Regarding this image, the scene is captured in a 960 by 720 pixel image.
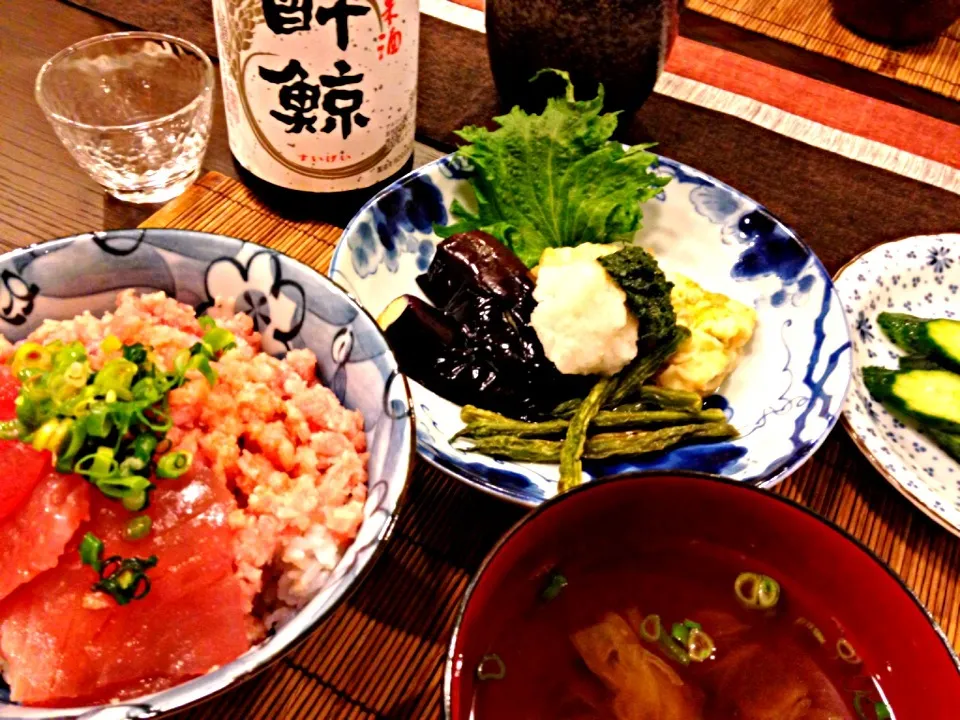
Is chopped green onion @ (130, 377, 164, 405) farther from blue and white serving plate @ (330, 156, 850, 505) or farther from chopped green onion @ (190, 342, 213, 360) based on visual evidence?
blue and white serving plate @ (330, 156, 850, 505)

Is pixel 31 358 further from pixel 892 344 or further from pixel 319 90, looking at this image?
pixel 892 344

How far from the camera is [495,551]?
89 cm

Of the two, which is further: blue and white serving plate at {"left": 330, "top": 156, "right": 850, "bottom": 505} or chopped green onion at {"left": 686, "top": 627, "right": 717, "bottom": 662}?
blue and white serving plate at {"left": 330, "top": 156, "right": 850, "bottom": 505}

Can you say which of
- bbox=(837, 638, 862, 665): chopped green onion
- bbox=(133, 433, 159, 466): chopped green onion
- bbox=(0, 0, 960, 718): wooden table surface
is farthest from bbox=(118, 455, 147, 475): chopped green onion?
bbox=(837, 638, 862, 665): chopped green onion

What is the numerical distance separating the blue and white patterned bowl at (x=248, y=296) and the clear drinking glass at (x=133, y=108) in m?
0.67

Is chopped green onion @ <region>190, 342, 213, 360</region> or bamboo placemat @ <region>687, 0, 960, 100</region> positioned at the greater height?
chopped green onion @ <region>190, 342, 213, 360</region>

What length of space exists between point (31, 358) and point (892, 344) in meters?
1.88

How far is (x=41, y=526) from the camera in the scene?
0.92 m

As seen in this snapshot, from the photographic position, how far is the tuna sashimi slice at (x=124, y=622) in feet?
2.95

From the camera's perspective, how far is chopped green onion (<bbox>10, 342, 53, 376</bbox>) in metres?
1.06

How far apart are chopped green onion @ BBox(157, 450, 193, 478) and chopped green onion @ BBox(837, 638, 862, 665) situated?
2.92ft

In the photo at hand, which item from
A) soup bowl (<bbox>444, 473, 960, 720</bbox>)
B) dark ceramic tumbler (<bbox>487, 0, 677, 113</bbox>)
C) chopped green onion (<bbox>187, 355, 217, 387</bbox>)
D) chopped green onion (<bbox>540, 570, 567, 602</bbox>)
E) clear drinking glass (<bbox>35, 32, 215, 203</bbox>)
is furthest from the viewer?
dark ceramic tumbler (<bbox>487, 0, 677, 113</bbox>)

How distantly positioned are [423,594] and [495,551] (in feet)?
1.63

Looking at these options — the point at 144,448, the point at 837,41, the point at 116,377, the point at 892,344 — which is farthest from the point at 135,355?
the point at 837,41
